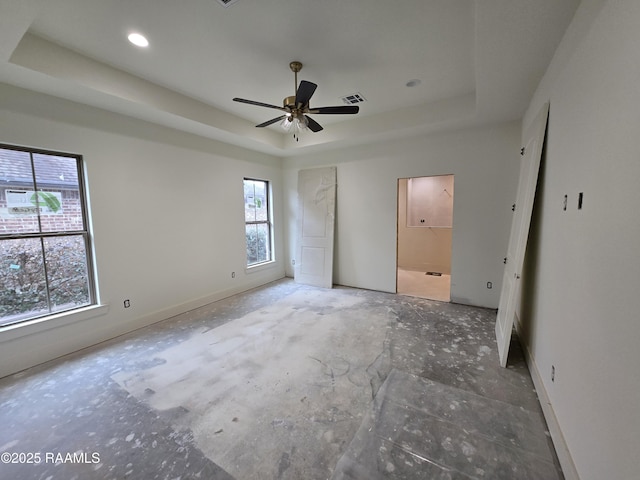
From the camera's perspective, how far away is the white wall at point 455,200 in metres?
3.87

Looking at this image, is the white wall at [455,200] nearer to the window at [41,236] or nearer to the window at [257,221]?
the window at [257,221]

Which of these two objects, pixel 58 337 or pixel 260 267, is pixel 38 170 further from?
pixel 260 267

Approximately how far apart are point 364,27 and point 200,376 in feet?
11.2

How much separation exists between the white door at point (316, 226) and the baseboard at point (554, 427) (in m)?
3.42

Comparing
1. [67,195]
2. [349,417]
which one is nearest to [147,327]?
[67,195]

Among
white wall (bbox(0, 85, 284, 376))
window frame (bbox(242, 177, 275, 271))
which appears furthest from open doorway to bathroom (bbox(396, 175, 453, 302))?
white wall (bbox(0, 85, 284, 376))

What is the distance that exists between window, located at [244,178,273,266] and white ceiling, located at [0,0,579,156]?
1759mm

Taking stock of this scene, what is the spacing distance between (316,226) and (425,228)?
2924mm

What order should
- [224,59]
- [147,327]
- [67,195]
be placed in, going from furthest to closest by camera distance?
[147,327], [67,195], [224,59]

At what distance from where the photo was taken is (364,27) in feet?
7.32

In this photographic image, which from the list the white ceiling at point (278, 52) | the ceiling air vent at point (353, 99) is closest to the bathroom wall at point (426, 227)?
the white ceiling at point (278, 52)

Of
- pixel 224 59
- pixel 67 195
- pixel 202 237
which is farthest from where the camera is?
pixel 202 237

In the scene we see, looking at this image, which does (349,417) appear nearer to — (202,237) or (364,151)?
(202,237)

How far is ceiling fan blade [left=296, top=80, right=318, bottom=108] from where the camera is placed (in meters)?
2.42
